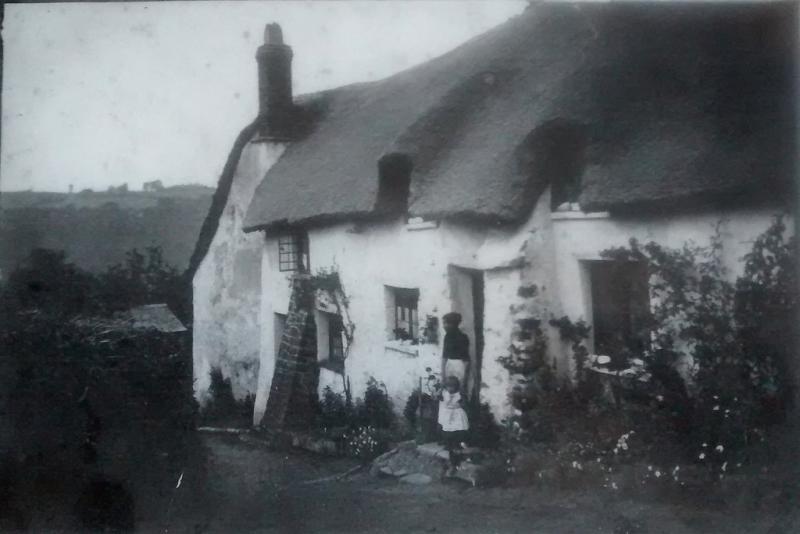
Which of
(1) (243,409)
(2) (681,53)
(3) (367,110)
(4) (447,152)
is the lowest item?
(1) (243,409)

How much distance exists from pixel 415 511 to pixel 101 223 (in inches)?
328

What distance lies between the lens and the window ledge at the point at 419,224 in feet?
28.3

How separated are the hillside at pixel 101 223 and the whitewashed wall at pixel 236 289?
1.16m

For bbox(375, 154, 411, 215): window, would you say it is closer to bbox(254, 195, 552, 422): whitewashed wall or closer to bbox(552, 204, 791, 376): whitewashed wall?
bbox(254, 195, 552, 422): whitewashed wall

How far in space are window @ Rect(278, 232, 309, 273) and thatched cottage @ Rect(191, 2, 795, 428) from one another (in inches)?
1.4

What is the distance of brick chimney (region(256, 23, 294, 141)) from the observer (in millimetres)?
13305

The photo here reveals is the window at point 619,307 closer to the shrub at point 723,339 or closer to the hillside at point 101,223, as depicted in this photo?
the shrub at point 723,339

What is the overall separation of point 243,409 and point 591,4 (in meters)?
10.1

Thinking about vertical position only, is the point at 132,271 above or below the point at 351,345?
above

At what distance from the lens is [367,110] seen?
12.3 metres

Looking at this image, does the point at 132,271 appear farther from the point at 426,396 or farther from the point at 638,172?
the point at 638,172

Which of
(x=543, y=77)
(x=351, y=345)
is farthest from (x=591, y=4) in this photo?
(x=351, y=345)

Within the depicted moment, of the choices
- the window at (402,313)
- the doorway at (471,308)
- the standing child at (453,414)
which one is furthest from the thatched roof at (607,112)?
the standing child at (453,414)

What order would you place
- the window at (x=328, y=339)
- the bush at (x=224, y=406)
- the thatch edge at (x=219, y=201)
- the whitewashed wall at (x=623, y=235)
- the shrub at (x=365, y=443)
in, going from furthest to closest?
the thatch edge at (x=219, y=201) < the bush at (x=224, y=406) < the window at (x=328, y=339) < the shrub at (x=365, y=443) < the whitewashed wall at (x=623, y=235)
